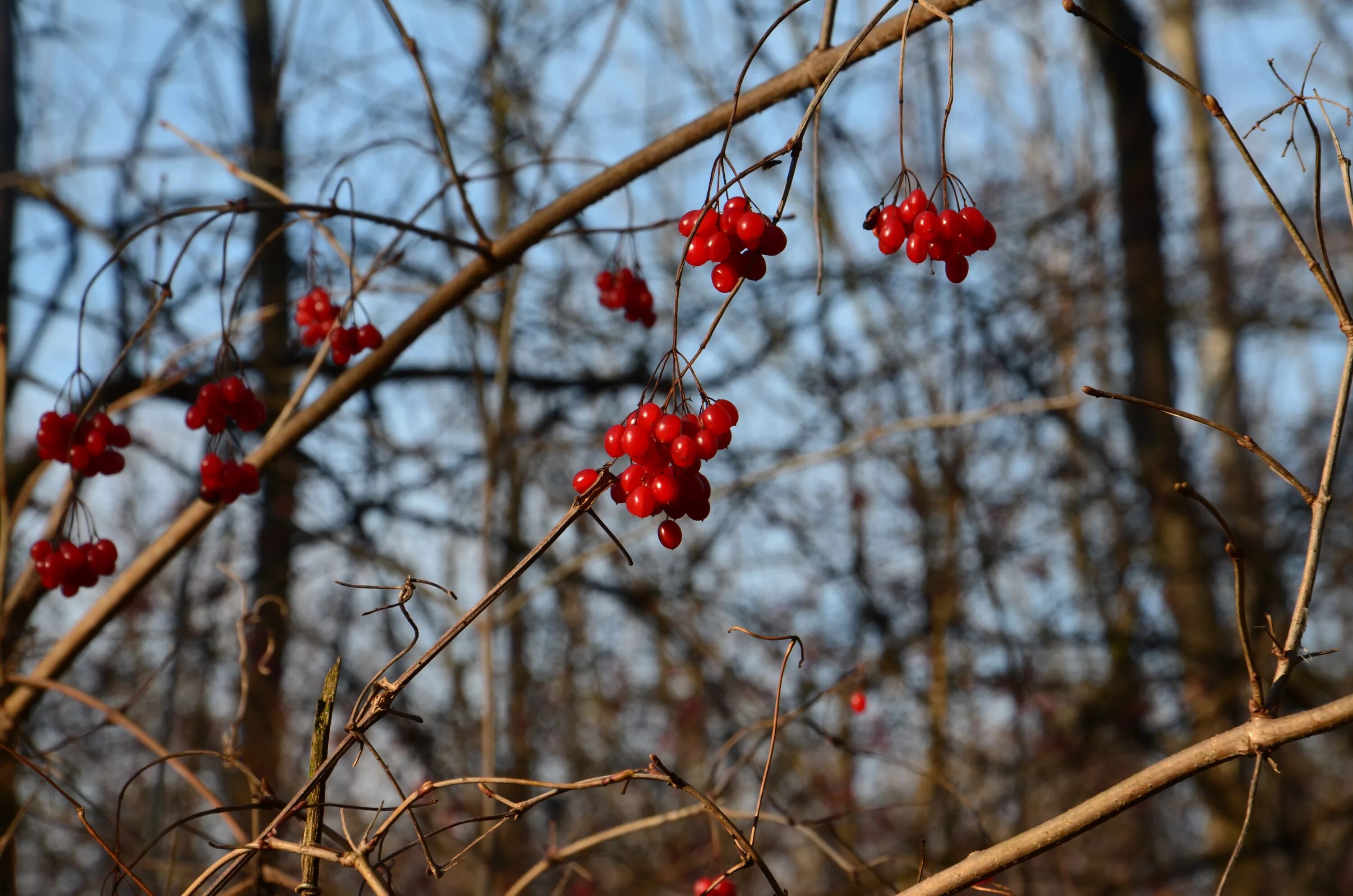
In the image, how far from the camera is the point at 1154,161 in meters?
6.66

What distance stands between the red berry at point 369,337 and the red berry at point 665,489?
3.37ft

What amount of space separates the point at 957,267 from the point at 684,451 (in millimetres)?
474

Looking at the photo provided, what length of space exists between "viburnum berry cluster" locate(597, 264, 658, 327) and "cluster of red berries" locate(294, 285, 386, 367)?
51cm

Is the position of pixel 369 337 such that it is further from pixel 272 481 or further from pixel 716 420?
pixel 272 481

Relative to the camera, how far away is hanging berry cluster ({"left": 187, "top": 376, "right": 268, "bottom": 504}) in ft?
5.89

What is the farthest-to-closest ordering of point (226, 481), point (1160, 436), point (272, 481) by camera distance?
point (1160, 436) → point (272, 481) → point (226, 481)

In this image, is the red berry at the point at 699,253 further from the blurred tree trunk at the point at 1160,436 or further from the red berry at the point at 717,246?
the blurred tree trunk at the point at 1160,436

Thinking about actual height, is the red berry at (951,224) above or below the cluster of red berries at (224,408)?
below

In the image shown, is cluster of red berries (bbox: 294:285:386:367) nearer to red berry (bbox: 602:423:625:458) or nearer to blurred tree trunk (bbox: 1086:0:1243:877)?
red berry (bbox: 602:423:625:458)

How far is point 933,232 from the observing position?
128 centimetres

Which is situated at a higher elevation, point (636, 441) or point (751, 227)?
point (751, 227)

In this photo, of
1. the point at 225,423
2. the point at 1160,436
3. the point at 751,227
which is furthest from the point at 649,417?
the point at 1160,436

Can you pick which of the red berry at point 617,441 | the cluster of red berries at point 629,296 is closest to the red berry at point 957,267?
the red berry at point 617,441

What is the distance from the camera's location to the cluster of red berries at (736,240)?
3.88ft
